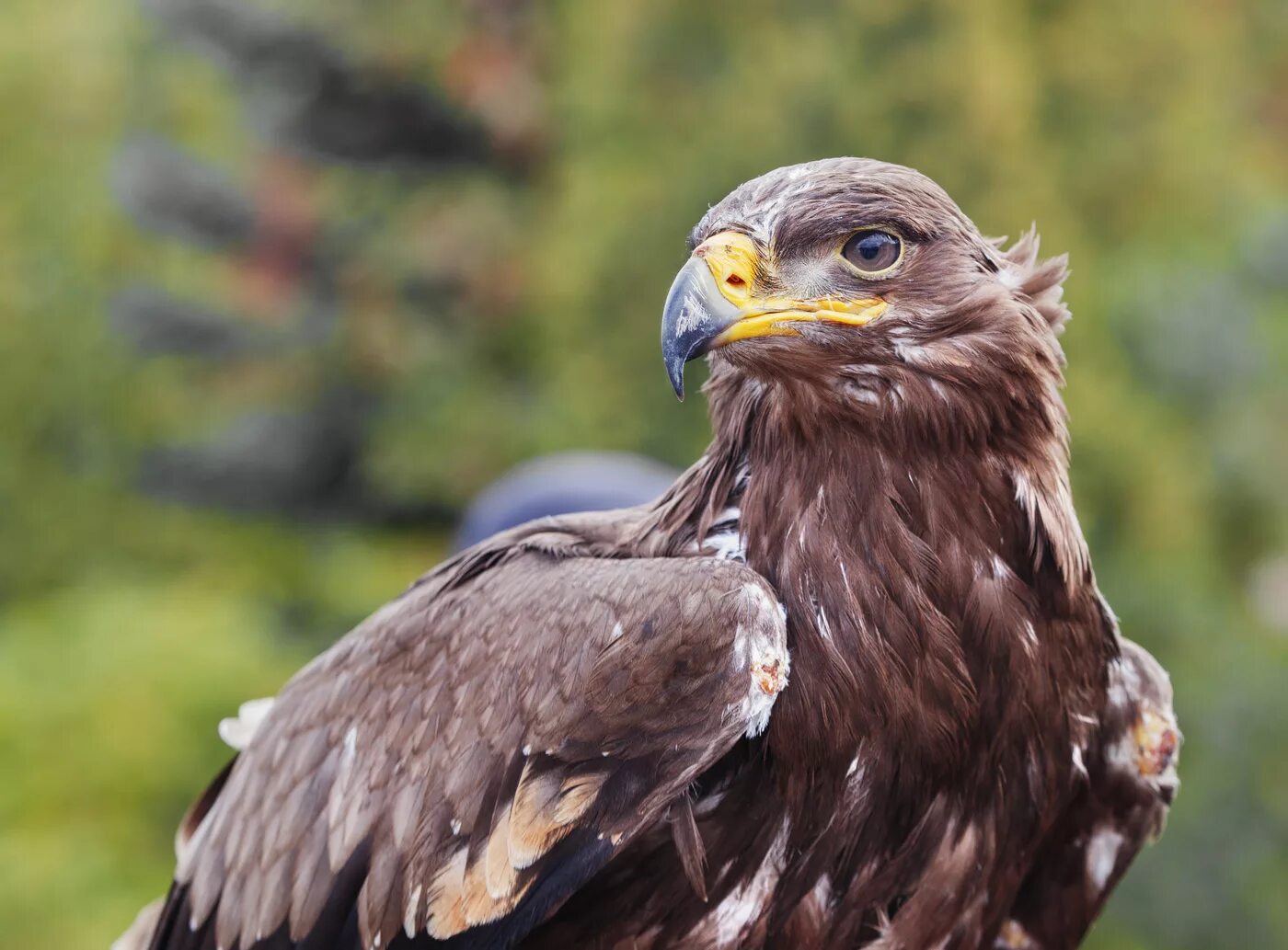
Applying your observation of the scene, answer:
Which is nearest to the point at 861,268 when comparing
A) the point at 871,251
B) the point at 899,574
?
the point at 871,251

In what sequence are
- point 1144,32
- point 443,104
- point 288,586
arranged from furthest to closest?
point 288,586 → point 443,104 → point 1144,32

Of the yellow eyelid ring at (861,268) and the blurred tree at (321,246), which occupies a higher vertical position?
the blurred tree at (321,246)

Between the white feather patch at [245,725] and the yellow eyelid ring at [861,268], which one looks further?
the white feather patch at [245,725]

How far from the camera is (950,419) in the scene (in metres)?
2.60

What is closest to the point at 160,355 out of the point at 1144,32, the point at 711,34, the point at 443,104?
the point at 443,104

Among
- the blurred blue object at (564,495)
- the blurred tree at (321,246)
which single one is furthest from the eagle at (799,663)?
the blurred tree at (321,246)

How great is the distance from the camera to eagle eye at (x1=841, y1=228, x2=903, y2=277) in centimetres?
254

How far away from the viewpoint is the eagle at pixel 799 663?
2520 mm

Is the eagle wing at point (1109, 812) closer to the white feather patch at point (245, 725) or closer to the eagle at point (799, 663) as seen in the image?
the eagle at point (799, 663)

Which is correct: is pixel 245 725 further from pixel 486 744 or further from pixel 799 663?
pixel 799 663

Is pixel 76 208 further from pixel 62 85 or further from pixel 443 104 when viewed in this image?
pixel 443 104

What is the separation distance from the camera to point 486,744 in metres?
2.66

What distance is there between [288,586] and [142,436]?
9.93ft

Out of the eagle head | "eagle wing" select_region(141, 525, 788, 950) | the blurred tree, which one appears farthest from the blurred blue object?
the blurred tree
